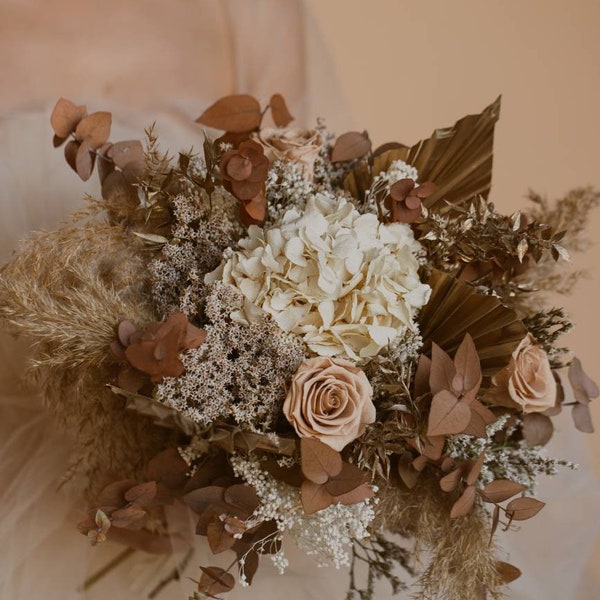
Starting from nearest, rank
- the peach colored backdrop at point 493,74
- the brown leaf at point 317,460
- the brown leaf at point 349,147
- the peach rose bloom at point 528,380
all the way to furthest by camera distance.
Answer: the brown leaf at point 317,460 < the peach rose bloom at point 528,380 < the brown leaf at point 349,147 < the peach colored backdrop at point 493,74

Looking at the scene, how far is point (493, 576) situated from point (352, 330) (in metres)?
0.32

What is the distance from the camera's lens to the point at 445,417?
0.67 metres

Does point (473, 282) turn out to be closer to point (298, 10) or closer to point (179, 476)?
point (179, 476)

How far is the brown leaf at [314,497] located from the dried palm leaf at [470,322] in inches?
7.8

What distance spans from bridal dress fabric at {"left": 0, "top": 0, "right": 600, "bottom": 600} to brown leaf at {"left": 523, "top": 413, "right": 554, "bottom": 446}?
15 cm

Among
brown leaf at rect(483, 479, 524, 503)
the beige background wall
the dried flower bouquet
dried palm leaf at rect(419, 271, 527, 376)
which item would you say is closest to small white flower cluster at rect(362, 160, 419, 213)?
the dried flower bouquet

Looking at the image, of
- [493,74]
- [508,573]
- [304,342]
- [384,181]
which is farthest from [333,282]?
[493,74]

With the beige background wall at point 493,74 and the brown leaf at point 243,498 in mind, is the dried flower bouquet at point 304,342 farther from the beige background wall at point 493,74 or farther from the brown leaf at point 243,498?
the beige background wall at point 493,74

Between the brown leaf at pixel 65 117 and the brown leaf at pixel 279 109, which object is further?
the brown leaf at pixel 279 109

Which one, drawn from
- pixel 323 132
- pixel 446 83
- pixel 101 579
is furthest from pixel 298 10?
pixel 101 579

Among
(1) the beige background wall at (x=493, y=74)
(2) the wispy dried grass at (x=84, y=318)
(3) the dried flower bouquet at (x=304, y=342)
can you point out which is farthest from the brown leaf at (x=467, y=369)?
(1) the beige background wall at (x=493, y=74)

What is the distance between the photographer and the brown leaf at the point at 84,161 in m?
0.82

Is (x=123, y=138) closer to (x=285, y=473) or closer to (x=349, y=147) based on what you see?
(x=349, y=147)

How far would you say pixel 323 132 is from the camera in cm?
92
